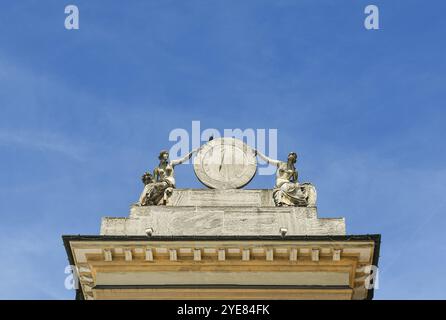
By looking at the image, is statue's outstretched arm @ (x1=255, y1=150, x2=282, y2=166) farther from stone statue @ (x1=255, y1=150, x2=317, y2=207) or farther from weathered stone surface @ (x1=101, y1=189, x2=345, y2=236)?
weathered stone surface @ (x1=101, y1=189, x2=345, y2=236)

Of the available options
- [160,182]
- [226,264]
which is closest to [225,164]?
[160,182]

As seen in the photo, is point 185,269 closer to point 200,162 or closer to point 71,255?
point 71,255

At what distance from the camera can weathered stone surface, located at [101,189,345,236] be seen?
90.8 feet

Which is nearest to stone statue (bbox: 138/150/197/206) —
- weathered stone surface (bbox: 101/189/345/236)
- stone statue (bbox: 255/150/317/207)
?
weathered stone surface (bbox: 101/189/345/236)

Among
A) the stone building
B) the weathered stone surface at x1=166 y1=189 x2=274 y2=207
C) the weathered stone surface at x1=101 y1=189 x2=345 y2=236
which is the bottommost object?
the stone building

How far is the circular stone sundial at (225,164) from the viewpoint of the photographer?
30.4 m

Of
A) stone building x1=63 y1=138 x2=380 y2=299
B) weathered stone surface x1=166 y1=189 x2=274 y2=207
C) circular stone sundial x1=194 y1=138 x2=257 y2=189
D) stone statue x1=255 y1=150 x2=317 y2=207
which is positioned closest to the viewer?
stone building x1=63 y1=138 x2=380 y2=299

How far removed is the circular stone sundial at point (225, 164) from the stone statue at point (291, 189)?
1164 mm

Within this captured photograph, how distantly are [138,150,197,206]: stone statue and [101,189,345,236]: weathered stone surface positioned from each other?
85 centimetres

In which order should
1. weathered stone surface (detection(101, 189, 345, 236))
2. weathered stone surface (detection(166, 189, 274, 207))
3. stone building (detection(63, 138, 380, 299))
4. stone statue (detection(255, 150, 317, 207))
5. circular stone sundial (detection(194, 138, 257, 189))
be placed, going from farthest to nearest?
circular stone sundial (detection(194, 138, 257, 189))
weathered stone surface (detection(166, 189, 274, 207))
stone statue (detection(255, 150, 317, 207))
weathered stone surface (detection(101, 189, 345, 236))
stone building (detection(63, 138, 380, 299))

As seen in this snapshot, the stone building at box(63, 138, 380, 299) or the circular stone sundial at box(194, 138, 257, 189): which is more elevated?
the circular stone sundial at box(194, 138, 257, 189)
